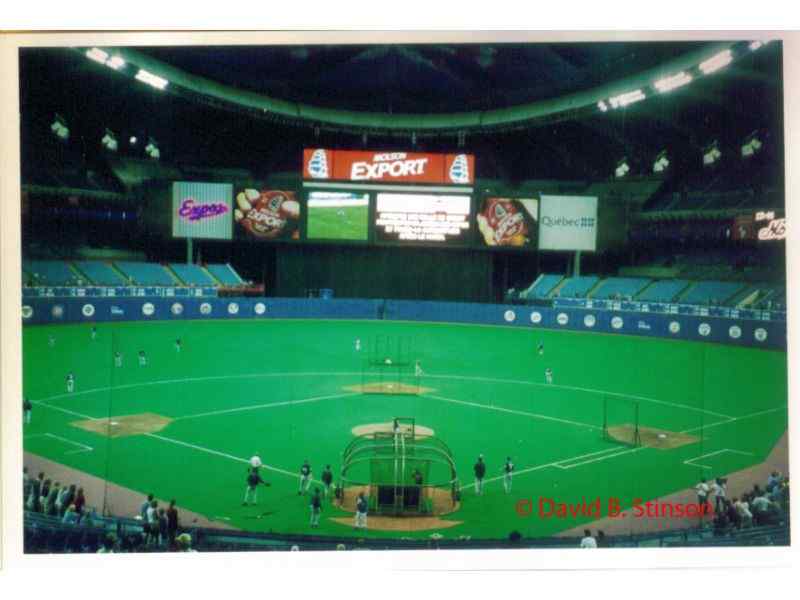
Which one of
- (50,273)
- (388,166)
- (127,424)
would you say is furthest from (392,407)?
(50,273)

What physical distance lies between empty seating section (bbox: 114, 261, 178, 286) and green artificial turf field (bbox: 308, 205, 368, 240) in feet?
12.8

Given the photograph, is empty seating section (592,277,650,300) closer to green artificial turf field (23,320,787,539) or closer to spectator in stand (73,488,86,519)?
green artificial turf field (23,320,787,539)

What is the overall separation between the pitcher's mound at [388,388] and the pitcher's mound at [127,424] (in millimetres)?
4506

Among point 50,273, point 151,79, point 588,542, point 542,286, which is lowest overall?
point 588,542

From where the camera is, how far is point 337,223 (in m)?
13.5

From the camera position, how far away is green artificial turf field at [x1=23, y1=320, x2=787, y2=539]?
36.9ft

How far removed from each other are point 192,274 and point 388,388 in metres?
5.33

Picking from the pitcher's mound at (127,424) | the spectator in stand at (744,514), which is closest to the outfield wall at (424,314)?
the pitcher's mound at (127,424)

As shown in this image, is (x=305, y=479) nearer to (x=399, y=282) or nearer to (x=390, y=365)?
(x=399, y=282)

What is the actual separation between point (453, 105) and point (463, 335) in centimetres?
550

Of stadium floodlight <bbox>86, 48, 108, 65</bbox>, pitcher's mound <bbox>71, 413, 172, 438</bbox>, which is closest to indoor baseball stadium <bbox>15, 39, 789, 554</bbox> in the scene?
pitcher's mound <bbox>71, 413, 172, 438</bbox>

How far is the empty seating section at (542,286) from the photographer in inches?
589

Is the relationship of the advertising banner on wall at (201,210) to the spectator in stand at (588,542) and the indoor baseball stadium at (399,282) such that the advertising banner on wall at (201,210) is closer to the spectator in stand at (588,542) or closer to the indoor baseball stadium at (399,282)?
the indoor baseball stadium at (399,282)

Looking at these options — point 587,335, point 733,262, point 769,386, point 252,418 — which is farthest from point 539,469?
point 587,335
